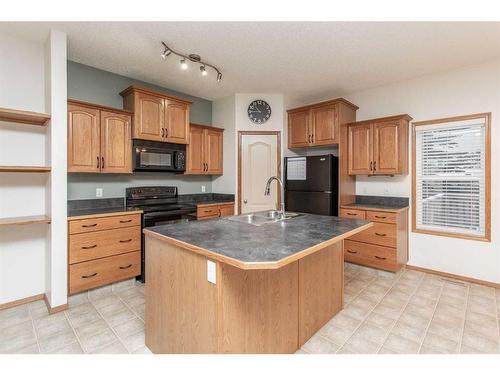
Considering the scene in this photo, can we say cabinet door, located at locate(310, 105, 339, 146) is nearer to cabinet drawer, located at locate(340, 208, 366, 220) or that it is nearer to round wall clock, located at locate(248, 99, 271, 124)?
round wall clock, located at locate(248, 99, 271, 124)

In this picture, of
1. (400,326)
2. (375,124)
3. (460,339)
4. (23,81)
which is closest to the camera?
(460,339)

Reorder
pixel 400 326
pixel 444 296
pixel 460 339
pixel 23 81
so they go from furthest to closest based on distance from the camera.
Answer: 1. pixel 444 296
2. pixel 23 81
3. pixel 400 326
4. pixel 460 339

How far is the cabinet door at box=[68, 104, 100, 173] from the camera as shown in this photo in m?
2.74

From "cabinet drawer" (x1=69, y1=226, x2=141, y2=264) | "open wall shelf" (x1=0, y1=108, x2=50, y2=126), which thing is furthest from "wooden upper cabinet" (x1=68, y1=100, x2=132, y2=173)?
"cabinet drawer" (x1=69, y1=226, x2=141, y2=264)

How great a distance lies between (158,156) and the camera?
11.6 ft

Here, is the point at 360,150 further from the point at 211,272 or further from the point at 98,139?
the point at 98,139

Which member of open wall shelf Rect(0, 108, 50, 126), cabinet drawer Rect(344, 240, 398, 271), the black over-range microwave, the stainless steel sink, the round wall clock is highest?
the round wall clock

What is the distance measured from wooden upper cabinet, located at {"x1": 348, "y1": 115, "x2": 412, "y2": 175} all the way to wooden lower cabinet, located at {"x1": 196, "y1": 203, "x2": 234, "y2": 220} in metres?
1.95

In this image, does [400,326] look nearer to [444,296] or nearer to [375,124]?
[444,296]

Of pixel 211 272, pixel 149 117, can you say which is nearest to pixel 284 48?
pixel 149 117

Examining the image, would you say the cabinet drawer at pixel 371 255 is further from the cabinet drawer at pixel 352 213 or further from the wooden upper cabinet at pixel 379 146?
the wooden upper cabinet at pixel 379 146

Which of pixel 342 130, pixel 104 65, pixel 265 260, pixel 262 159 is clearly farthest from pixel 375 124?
pixel 104 65

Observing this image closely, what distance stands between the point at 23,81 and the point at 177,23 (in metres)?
1.68

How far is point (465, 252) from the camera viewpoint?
3.18 metres
